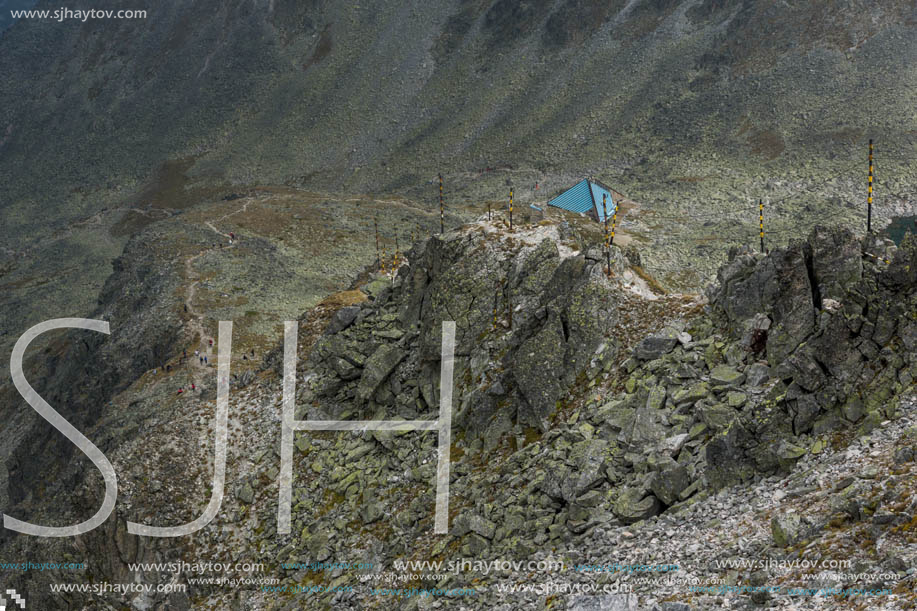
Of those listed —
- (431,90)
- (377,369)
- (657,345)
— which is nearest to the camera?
(657,345)

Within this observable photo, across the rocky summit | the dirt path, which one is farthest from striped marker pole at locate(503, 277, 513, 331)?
the dirt path

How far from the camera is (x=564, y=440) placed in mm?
22812

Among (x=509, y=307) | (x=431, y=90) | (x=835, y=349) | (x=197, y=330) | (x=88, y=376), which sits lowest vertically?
(x=88, y=376)

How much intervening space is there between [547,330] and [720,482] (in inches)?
394

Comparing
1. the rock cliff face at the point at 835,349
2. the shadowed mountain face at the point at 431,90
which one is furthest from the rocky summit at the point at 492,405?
the shadowed mountain face at the point at 431,90

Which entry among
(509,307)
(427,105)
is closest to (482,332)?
(509,307)

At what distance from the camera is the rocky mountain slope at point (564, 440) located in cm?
1628

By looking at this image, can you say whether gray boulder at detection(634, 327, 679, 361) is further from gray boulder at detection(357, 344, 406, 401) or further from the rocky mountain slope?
gray boulder at detection(357, 344, 406, 401)

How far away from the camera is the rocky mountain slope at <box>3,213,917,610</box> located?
53.4 ft

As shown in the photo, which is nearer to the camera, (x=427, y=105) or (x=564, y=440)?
(x=564, y=440)

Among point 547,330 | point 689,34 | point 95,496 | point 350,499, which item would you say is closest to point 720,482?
point 547,330

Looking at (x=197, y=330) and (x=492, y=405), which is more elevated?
(x=492, y=405)

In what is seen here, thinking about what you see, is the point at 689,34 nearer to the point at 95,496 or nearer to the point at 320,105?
the point at 320,105

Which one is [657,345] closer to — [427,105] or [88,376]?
[88,376]
